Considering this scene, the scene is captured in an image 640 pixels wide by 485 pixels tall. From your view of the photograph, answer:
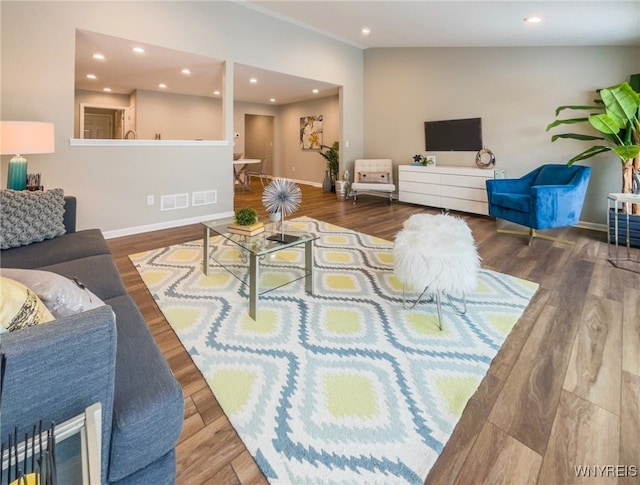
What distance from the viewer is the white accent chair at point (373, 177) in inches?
252

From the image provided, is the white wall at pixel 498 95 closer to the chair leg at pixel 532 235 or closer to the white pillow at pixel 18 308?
the chair leg at pixel 532 235

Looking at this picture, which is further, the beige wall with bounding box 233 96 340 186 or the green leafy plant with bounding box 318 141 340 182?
the beige wall with bounding box 233 96 340 186

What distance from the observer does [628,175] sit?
3.93 metres

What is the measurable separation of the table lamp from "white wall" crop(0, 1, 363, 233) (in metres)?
0.53

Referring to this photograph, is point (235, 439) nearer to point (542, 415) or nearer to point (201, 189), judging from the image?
point (542, 415)

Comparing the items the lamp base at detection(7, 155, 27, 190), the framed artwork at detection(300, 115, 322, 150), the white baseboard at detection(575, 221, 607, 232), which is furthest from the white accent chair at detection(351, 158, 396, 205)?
the lamp base at detection(7, 155, 27, 190)

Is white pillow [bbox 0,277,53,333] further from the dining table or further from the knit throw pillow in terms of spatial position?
the dining table

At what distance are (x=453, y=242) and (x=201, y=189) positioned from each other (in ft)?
12.2

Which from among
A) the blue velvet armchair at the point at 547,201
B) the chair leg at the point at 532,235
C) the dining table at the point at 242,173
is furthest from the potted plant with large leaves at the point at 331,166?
the chair leg at the point at 532,235

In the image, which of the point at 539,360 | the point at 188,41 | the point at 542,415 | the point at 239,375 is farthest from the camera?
the point at 188,41

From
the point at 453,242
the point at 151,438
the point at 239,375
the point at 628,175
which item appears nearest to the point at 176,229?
the point at 239,375

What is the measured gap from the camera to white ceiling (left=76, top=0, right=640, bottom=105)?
3.67 m

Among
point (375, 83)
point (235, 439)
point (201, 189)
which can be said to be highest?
point (375, 83)

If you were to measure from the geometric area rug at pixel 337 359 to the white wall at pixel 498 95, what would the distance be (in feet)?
10.1
